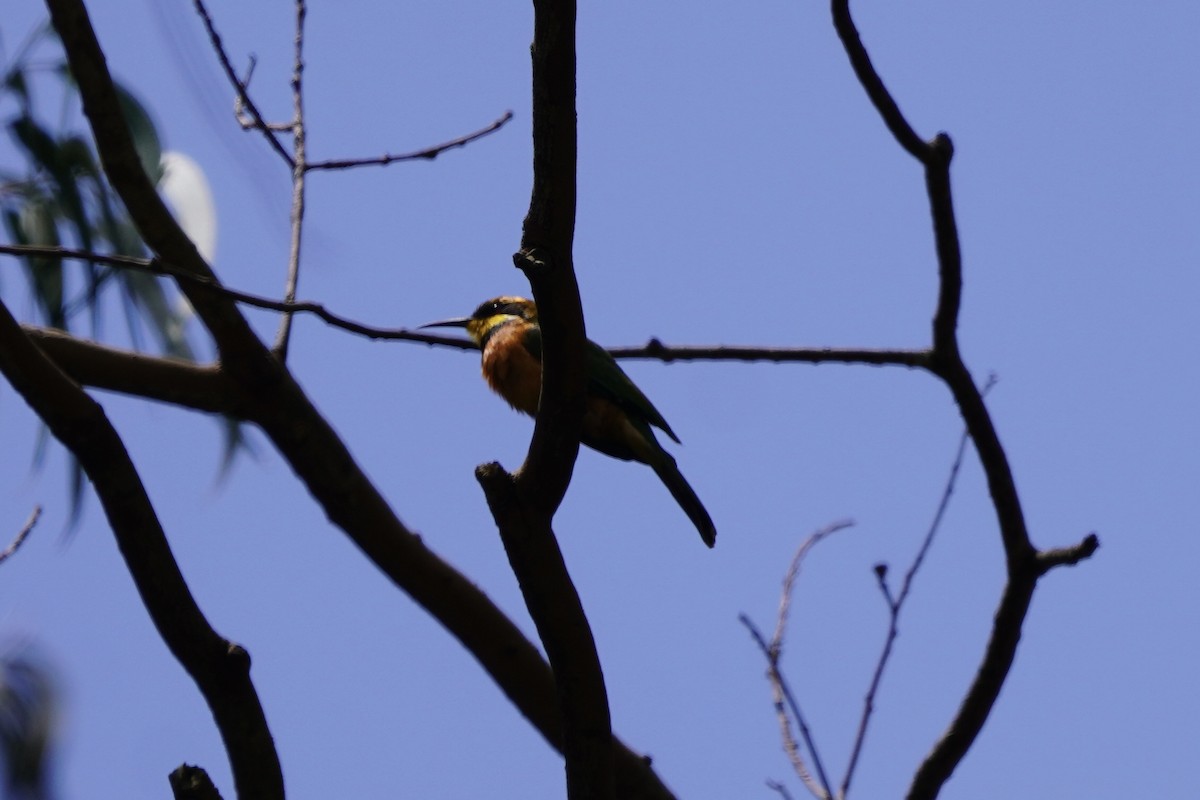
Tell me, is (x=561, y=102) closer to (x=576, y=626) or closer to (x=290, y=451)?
(x=576, y=626)

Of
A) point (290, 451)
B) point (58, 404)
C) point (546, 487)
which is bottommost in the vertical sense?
point (546, 487)

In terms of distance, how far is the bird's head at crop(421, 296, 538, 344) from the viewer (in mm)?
4816

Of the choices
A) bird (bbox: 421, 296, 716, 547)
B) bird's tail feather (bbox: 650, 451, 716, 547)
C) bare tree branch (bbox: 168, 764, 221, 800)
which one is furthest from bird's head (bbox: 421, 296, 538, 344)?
bare tree branch (bbox: 168, 764, 221, 800)

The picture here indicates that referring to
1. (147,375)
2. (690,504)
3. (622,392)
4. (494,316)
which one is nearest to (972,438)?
(690,504)

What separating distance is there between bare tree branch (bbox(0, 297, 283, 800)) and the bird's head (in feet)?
7.45

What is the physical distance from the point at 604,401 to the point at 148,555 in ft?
6.36

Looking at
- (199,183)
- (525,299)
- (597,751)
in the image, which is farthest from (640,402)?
(597,751)

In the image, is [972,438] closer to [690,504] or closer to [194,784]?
[690,504]

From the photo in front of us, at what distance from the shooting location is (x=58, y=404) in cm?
252

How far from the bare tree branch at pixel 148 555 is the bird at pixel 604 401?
1.55m

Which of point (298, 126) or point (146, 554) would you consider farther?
point (298, 126)

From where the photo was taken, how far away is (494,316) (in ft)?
16.5

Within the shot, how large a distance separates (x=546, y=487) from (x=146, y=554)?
75 centimetres

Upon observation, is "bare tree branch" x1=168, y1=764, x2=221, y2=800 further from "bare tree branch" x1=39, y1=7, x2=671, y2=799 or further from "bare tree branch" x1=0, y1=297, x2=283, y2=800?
"bare tree branch" x1=39, y1=7, x2=671, y2=799
